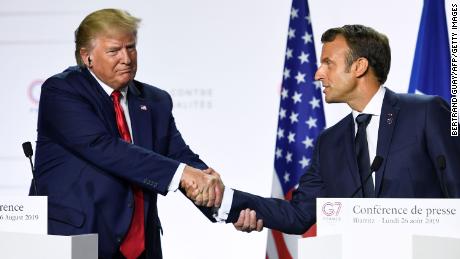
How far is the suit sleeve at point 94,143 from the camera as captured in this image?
415cm

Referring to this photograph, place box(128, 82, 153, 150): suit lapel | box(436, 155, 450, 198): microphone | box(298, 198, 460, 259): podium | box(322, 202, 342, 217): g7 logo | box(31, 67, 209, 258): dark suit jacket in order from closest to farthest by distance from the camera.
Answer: box(298, 198, 460, 259): podium → box(322, 202, 342, 217): g7 logo → box(436, 155, 450, 198): microphone → box(31, 67, 209, 258): dark suit jacket → box(128, 82, 153, 150): suit lapel

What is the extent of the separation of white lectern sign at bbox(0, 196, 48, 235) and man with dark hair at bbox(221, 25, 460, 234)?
5.01 feet

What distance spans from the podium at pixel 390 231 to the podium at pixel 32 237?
32.4 inches

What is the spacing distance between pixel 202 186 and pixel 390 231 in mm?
1586

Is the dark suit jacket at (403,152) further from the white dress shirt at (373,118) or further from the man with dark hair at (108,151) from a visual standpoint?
the man with dark hair at (108,151)

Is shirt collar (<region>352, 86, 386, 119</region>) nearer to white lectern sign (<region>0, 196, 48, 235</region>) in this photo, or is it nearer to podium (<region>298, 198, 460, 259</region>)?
podium (<region>298, 198, 460, 259</region>)

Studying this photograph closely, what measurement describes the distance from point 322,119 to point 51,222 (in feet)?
7.88

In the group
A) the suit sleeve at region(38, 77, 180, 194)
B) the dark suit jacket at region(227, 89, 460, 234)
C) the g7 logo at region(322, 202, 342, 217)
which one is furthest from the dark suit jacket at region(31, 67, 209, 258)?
the g7 logo at region(322, 202, 342, 217)

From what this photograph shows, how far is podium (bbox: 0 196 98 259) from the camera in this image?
10.2 ft

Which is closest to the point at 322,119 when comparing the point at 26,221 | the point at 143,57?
the point at 143,57

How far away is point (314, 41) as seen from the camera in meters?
5.96

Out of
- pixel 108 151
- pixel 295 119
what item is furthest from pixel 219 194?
pixel 295 119

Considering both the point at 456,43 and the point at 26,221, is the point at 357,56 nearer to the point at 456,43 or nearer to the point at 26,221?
the point at 456,43

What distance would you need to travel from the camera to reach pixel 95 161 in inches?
163
